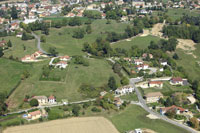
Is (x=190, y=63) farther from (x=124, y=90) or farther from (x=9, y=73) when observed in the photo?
(x=9, y=73)

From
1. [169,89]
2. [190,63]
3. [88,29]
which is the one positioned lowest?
[190,63]

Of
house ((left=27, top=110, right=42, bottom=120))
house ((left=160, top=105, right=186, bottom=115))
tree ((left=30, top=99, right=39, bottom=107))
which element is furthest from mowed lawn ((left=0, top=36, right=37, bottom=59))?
house ((left=160, top=105, right=186, bottom=115))

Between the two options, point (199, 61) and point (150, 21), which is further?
point (150, 21)

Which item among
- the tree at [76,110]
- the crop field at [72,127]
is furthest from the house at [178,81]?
the tree at [76,110]

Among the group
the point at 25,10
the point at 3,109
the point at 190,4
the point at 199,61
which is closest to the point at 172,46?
the point at 199,61

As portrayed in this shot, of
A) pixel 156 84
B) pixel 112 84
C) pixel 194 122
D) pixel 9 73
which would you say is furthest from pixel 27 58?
pixel 194 122

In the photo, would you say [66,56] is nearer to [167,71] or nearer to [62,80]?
[62,80]

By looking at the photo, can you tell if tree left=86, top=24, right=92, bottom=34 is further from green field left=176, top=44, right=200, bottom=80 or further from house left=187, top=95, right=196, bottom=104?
house left=187, top=95, right=196, bottom=104
